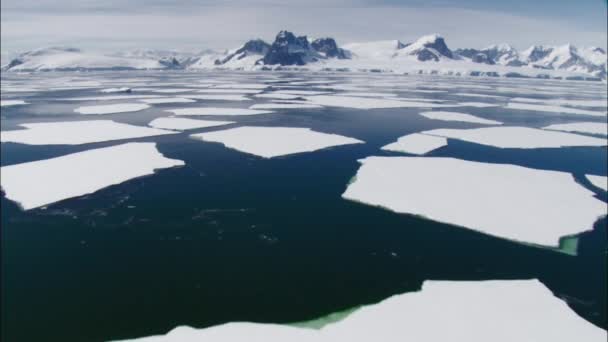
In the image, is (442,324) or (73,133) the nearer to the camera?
(442,324)

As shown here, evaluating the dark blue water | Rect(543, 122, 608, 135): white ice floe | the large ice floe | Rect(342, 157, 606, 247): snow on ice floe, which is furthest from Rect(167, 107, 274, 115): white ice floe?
Rect(543, 122, 608, 135): white ice floe

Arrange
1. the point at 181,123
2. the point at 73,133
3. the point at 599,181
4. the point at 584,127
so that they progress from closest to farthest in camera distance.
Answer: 1. the point at 599,181
2. the point at 73,133
3. the point at 181,123
4. the point at 584,127

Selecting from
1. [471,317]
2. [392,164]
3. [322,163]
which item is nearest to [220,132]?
[322,163]

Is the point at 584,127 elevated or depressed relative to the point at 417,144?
elevated

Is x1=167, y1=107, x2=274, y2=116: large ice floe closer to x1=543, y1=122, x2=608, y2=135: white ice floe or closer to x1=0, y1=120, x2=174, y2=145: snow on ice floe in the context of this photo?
x1=0, y1=120, x2=174, y2=145: snow on ice floe

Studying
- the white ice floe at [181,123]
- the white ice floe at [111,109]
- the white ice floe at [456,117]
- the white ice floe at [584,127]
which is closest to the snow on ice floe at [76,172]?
the white ice floe at [181,123]

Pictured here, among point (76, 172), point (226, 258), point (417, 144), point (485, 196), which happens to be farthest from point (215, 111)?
point (226, 258)

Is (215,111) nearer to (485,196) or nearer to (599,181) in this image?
(485,196)
